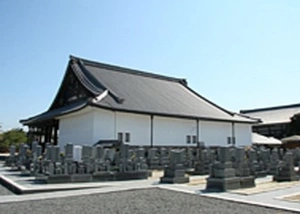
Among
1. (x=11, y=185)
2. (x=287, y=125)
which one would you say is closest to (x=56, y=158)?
(x=11, y=185)

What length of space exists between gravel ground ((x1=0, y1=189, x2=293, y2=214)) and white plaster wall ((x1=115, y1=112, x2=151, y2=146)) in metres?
11.6

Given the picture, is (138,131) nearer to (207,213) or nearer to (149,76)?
(149,76)

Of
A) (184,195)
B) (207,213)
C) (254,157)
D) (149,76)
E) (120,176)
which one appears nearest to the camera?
(207,213)

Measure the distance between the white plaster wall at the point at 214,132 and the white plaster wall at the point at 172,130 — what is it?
895 mm

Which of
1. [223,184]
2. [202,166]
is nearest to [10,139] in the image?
[202,166]

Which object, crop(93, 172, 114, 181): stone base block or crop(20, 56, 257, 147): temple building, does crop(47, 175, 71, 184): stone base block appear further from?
crop(20, 56, 257, 147): temple building

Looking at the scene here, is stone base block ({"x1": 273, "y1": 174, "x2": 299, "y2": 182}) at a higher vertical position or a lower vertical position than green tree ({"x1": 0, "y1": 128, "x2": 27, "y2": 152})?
lower

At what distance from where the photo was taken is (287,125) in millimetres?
38500

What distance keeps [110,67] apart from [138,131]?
7.94 m

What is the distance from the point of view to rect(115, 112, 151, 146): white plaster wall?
20.3 meters

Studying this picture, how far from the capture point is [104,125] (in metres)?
19.8

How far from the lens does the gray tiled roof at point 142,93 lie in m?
20.9

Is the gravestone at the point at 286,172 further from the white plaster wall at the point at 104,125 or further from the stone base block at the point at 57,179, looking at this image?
the white plaster wall at the point at 104,125

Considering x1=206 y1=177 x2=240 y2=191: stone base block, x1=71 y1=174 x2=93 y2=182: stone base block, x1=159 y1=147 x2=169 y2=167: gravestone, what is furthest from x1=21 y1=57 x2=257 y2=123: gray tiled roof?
x1=206 y1=177 x2=240 y2=191: stone base block
